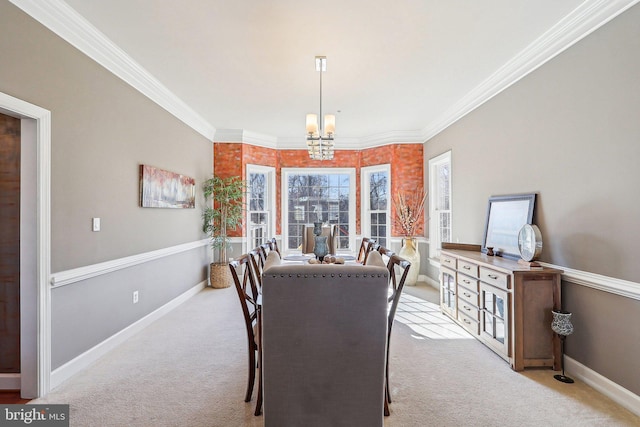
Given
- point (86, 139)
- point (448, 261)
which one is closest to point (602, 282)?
point (448, 261)

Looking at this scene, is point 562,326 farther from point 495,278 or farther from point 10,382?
point 10,382

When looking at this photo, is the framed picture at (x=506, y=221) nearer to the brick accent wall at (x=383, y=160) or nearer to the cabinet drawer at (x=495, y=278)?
the cabinet drawer at (x=495, y=278)

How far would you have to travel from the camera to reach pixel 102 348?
9.80ft

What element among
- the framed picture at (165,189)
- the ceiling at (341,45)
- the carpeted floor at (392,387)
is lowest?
the carpeted floor at (392,387)

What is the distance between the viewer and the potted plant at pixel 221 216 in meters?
5.61

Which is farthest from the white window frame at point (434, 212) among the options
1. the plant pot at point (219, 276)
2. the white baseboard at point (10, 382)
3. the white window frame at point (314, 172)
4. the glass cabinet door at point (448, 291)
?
the white baseboard at point (10, 382)

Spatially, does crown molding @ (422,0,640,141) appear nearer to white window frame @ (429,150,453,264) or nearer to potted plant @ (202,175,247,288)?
white window frame @ (429,150,453,264)

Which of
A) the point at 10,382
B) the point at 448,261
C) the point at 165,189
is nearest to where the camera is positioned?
the point at 10,382

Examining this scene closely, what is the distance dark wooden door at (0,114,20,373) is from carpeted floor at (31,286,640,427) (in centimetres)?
52

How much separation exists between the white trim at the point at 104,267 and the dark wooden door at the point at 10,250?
A: 0.32 metres

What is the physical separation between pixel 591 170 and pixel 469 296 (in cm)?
168

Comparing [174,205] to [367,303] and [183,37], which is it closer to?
[183,37]

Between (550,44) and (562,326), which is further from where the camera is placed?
(550,44)

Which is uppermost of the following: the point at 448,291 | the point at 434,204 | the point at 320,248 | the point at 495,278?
the point at 434,204
